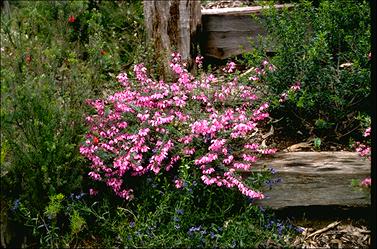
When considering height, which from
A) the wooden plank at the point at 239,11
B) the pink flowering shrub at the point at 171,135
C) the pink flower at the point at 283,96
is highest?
the wooden plank at the point at 239,11

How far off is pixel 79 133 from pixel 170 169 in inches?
28.5

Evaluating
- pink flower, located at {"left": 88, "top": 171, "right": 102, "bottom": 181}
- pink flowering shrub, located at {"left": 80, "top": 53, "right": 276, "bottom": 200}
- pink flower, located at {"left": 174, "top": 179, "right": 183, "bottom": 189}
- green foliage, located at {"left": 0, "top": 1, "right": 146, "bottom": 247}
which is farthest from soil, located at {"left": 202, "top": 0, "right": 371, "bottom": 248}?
green foliage, located at {"left": 0, "top": 1, "right": 146, "bottom": 247}

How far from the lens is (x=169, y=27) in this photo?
5.07m

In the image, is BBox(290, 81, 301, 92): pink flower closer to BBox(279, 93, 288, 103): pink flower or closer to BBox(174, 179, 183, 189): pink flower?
BBox(279, 93, 288, 103): pink flower

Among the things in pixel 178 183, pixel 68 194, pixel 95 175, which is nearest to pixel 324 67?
pixel 178 183

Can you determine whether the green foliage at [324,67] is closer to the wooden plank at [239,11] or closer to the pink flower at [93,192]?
the wooden plank at [239,11]

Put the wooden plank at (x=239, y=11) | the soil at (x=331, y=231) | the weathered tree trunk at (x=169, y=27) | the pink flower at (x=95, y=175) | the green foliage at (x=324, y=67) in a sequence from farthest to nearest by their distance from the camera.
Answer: the wooden plank at (x=239, y=11), the weathered tree trunk at (x=169, y=27), the green foliage at (x=324, y=67), the pink flower at (x=95, y=175), the soil at (x=331, y=231)

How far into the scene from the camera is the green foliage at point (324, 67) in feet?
12.9

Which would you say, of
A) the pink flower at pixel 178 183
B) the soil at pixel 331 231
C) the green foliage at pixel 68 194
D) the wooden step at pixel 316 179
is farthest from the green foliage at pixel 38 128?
the soil at pixel 331 231

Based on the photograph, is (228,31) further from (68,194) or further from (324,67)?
(68,194)

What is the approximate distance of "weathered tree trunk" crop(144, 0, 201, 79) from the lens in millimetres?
5031

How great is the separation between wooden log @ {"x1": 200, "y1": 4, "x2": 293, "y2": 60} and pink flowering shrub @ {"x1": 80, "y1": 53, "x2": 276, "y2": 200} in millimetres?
1359

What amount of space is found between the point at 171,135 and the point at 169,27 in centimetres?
156

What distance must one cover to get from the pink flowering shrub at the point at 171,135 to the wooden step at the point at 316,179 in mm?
160
